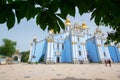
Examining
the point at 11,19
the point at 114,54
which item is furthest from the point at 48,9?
the point at 114,54

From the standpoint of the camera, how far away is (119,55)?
41250 mm

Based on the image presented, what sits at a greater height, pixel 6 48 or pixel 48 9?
pixel 6 48

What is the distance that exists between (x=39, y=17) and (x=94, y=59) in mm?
38110

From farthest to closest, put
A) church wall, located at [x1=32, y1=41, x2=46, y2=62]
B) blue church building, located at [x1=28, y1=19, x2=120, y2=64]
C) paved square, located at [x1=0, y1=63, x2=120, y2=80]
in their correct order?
church wall, located at [x1=32, y1=41, x2=46, y2=62], blue church building, located at [x1=28, y1=19, x2=120, y2=64], paved square, located at [x1=0, y1=63, x2=120, y2=80]

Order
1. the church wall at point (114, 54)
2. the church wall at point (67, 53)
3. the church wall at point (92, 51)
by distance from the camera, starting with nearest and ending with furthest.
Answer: the church wall at point (67, 53) → the church wall at point (92, 51) → the church wall at point (114, 54)

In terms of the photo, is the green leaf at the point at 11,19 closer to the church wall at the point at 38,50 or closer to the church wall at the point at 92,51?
the church wall at the point at 38,50

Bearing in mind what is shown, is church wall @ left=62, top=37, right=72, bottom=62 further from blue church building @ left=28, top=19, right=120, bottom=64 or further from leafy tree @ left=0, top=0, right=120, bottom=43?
leafy tree @ left=0, top=0, right=120, bottom=43

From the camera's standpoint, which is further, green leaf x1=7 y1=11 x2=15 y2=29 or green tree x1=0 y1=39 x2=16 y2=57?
green tree x1=0 y1=39 x2=16 y2=57

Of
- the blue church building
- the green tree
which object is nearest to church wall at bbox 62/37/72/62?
the blue church building

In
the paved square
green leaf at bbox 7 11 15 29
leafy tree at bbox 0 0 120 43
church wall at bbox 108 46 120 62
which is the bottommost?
the paved square

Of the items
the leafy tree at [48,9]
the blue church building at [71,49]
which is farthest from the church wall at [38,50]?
the leafy tree at [48,9]

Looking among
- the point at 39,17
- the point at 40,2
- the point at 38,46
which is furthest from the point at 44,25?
the point at 38,46

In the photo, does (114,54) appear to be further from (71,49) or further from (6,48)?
(6,48)

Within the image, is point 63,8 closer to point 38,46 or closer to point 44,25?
point 44,25
